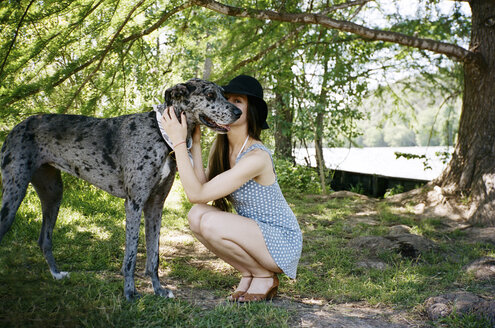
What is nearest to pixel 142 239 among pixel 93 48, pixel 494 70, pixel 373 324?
pixel 93 48

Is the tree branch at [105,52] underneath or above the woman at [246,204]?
above

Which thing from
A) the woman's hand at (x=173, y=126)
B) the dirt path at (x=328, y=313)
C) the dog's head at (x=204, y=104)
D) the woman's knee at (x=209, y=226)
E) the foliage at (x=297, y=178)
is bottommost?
the dirt path at (x=328, y=313)

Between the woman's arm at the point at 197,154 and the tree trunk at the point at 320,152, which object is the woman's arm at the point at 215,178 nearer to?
the woman's arm at the point at 197,154

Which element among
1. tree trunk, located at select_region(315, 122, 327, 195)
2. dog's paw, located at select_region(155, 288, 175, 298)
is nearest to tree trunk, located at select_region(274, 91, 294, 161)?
tree trunk, located at select_region(315, 122, 327, 195)

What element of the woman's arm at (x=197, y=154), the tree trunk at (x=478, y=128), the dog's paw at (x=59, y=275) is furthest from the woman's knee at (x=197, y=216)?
the tree trunk at (x=478, y=128)

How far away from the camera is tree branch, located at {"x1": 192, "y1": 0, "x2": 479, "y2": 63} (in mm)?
Result: 4699

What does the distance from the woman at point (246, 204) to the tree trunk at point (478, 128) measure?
400 cm

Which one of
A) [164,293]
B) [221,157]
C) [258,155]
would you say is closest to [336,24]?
[221,157]

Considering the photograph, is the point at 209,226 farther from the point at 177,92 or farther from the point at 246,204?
the point at 177,92

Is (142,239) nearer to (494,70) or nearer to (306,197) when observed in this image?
(306,197)

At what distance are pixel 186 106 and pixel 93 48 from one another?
2250 mm

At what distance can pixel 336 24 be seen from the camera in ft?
17.6

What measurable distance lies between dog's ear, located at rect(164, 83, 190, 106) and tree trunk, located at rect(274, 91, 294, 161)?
17.7 feet

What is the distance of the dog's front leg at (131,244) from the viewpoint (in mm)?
2820
